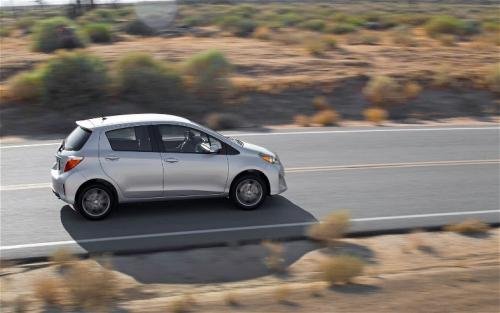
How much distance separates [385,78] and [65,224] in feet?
51.6

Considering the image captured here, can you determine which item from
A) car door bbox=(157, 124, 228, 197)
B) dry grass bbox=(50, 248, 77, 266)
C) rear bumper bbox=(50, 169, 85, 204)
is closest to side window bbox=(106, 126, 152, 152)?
car door bbox=(157, 124, 228, 197)

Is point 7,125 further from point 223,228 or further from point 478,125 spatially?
point 478,125

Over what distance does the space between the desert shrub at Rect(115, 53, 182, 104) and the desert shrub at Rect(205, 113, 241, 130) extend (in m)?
2.23

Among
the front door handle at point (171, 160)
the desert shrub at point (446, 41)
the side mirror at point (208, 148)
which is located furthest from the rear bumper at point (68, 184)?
the desert shrub at point (446, 41)

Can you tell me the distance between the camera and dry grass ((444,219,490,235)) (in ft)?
40.3

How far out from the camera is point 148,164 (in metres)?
11.9

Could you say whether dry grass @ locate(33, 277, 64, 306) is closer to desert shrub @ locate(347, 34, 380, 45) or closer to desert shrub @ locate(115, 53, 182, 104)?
desert shrub @ locate(115, 53, 182, 104)

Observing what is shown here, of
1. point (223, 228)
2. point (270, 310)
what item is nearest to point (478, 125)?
point (223, 228)

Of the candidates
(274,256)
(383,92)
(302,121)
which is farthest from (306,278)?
(383,92)

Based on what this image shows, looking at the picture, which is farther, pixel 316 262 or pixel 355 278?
pixel 316 262

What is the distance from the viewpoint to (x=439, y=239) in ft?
39.1

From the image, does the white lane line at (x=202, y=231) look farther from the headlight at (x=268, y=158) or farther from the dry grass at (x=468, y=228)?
the headlight at (x=268, y=158)

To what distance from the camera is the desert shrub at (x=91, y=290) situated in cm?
824

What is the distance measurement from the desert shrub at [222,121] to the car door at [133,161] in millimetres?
8291
